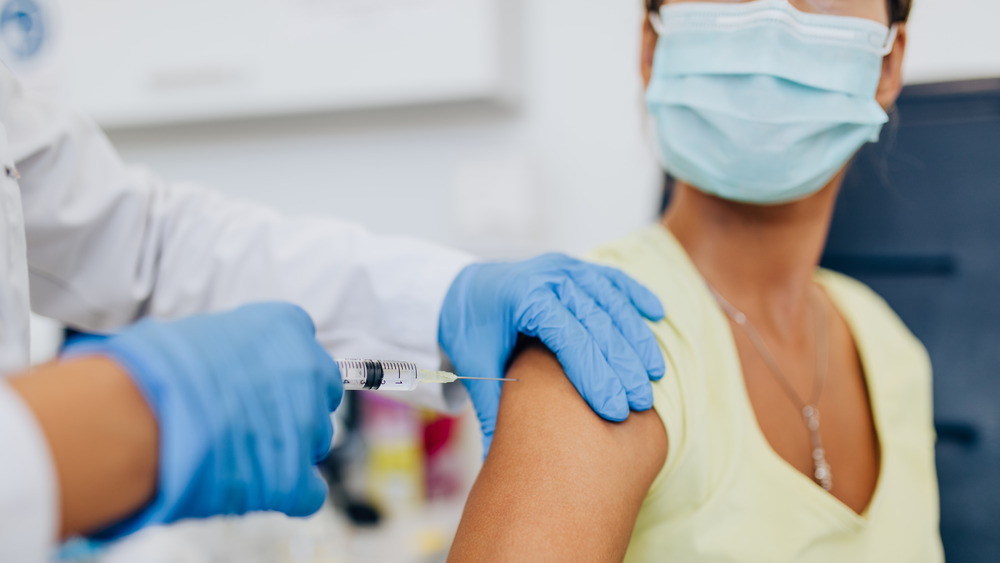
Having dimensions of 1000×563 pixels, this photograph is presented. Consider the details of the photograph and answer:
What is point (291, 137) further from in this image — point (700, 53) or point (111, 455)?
point (111, 455)

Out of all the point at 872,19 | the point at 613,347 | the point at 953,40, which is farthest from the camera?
the point at 953,40

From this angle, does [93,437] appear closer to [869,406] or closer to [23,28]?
[869,406]

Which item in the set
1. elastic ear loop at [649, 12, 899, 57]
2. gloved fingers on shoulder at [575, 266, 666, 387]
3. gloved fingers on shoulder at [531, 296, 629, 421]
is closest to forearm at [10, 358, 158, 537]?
gloved fingers on shoulder at [531, 296, 629, 421]

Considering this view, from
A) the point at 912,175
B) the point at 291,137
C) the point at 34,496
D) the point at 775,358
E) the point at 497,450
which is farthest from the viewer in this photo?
the point at 291,137

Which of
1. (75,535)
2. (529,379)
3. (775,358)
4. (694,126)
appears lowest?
(775,358)

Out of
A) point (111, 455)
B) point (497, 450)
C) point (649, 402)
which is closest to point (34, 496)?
point (111, 455)

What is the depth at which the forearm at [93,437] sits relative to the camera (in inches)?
17.1

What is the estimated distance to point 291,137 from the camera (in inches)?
80.9

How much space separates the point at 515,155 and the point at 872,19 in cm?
104

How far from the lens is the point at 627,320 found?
860mm

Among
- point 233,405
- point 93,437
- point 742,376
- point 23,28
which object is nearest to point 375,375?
point 233,405

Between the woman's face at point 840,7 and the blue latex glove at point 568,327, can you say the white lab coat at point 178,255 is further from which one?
the woman's face at point 840,7

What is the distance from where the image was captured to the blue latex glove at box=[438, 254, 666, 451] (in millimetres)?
779

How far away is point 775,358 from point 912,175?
0.64 meters
